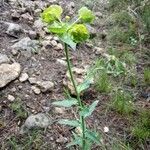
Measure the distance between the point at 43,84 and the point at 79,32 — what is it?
113 centimetres

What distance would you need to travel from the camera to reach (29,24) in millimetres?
2947

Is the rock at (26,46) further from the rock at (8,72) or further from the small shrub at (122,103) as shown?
the small shrub at (122,103)

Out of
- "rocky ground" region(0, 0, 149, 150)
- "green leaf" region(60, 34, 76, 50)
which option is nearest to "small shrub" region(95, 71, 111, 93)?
"rocky ground" region(0, 0, 149, 150)

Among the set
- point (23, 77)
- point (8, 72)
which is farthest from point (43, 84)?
point (8, 72)

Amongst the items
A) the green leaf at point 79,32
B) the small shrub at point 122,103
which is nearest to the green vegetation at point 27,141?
the small shrub at point 122,103

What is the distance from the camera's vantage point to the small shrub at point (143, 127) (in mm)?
2027

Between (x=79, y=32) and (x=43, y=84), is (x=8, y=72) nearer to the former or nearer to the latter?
(x=43, y=84)

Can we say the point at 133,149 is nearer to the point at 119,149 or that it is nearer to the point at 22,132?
the point at 119,149

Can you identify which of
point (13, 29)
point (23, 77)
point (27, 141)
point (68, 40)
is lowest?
point (27, 141)

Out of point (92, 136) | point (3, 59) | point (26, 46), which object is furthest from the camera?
point (26, 46)

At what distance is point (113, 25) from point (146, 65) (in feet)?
2.05

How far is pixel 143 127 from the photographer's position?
2.08 metres

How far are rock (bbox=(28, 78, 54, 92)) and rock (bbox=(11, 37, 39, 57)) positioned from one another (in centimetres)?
30

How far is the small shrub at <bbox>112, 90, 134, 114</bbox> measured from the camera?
7.19 feet
